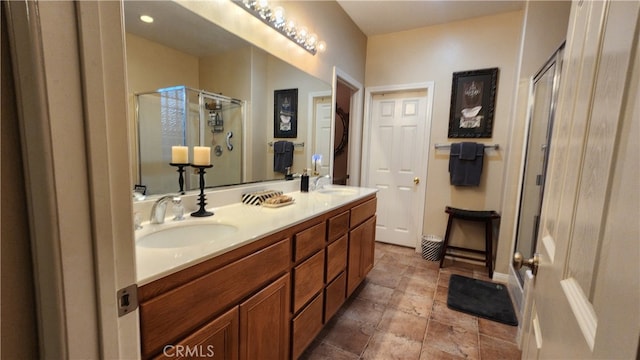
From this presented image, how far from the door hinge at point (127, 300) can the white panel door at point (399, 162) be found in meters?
3.17

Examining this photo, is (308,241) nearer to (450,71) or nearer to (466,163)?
(466,163)

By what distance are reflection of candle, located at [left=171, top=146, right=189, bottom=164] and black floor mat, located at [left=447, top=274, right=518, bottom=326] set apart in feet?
7.33

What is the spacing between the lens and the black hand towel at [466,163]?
2844 millimetres

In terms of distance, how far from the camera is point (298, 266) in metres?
1.34

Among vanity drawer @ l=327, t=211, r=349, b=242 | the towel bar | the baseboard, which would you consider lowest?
the baseboard

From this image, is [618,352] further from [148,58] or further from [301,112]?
[301,112]

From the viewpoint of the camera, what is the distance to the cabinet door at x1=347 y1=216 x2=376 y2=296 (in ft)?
6.63

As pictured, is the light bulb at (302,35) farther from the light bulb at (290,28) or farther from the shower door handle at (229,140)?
the shower door handle at (229,140)

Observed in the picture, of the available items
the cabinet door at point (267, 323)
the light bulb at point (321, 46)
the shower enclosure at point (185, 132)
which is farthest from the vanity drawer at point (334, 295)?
the light bulb at point (321, 46)

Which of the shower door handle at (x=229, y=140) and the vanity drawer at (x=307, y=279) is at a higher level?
the shower door handle at (x=229, y=140)

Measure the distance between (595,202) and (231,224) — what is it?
1171 millimetres

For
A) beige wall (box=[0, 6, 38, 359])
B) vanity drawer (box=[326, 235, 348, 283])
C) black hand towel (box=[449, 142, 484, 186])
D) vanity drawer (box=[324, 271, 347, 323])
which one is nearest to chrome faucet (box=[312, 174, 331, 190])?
vanity drawer (box=[326, 235, 348, 283])

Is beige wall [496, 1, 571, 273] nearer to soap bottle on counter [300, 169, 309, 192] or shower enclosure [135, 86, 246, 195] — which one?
soap bottle on counter [300, 169, 309, 192]

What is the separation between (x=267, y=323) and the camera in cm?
114
